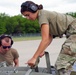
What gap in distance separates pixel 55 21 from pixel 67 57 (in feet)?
1.62

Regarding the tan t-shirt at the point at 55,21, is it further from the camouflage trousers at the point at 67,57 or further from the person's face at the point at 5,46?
the person's face at the point at 5,46

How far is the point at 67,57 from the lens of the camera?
13.6ft

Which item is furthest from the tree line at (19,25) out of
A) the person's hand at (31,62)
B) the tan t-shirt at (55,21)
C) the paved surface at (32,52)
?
the person's hand at (31,62)

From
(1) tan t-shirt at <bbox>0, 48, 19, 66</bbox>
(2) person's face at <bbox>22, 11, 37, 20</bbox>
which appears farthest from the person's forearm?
(1) tan t-shirt at <bbox>0, 48, 19, 66</bbox>

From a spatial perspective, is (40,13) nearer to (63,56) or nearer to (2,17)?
(63,56)

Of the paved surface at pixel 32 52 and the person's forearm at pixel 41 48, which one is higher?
the person's forearm at pixel 41 48

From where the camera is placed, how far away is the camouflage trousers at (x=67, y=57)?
13.2 feet

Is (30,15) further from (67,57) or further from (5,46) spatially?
(5,46)

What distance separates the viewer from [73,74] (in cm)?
443

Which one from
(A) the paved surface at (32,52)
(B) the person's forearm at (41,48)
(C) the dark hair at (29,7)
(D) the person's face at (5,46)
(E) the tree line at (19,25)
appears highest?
(C) the dark hair at (29,7)

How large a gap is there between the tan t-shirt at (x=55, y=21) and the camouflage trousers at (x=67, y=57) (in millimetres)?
160

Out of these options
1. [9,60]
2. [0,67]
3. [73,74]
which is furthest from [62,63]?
[9,60]

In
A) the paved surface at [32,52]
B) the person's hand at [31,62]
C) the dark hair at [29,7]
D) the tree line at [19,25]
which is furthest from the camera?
the tree line at [19,25]

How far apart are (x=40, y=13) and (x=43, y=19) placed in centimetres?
11
